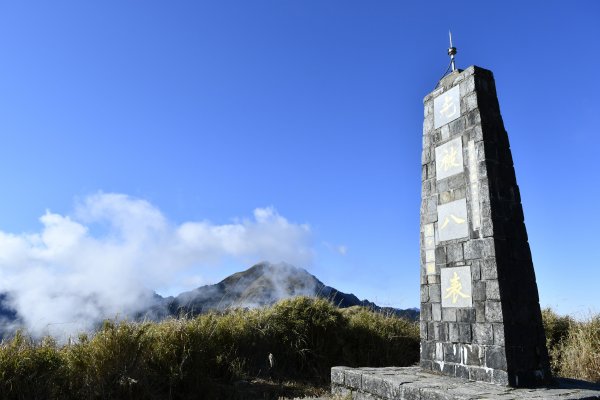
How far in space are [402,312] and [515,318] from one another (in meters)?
6.50

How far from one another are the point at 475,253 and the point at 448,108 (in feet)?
6.22

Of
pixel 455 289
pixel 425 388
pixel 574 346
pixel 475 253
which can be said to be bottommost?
pixel 425 388

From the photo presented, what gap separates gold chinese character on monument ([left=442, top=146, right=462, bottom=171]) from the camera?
204 inches

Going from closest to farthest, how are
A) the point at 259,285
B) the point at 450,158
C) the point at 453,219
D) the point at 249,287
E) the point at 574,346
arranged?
the point at 453,219 < the point at 450,158 < the point at 574,346 < the point at 259,285 < the point at 249,287

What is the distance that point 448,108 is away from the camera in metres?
5.49

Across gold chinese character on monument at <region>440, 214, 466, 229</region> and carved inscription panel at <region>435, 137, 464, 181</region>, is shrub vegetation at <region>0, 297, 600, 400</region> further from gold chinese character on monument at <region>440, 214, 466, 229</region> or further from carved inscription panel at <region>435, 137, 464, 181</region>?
carved inscription panel at <region>435, 137, 464, 181</region>

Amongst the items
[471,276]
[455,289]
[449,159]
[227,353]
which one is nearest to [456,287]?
[455,289]

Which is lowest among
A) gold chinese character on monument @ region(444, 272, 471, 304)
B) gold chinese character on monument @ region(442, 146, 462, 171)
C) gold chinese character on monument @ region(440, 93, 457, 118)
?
gold chinese character on monument @ region(444, 272, 471, 304)

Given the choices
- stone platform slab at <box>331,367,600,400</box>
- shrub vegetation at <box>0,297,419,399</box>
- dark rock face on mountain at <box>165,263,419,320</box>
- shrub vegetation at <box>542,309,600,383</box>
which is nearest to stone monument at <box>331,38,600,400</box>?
stone platform slab at <box>331,367,600,400</box>

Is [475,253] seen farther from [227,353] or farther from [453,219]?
[227,353]

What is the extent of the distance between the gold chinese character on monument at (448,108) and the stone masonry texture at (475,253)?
1 centimetres

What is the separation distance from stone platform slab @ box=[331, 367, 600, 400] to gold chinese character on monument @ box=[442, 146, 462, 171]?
7.81 feet

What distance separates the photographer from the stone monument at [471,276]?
4285 mm

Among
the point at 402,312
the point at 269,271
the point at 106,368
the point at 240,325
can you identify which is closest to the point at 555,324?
the point at 402,312
